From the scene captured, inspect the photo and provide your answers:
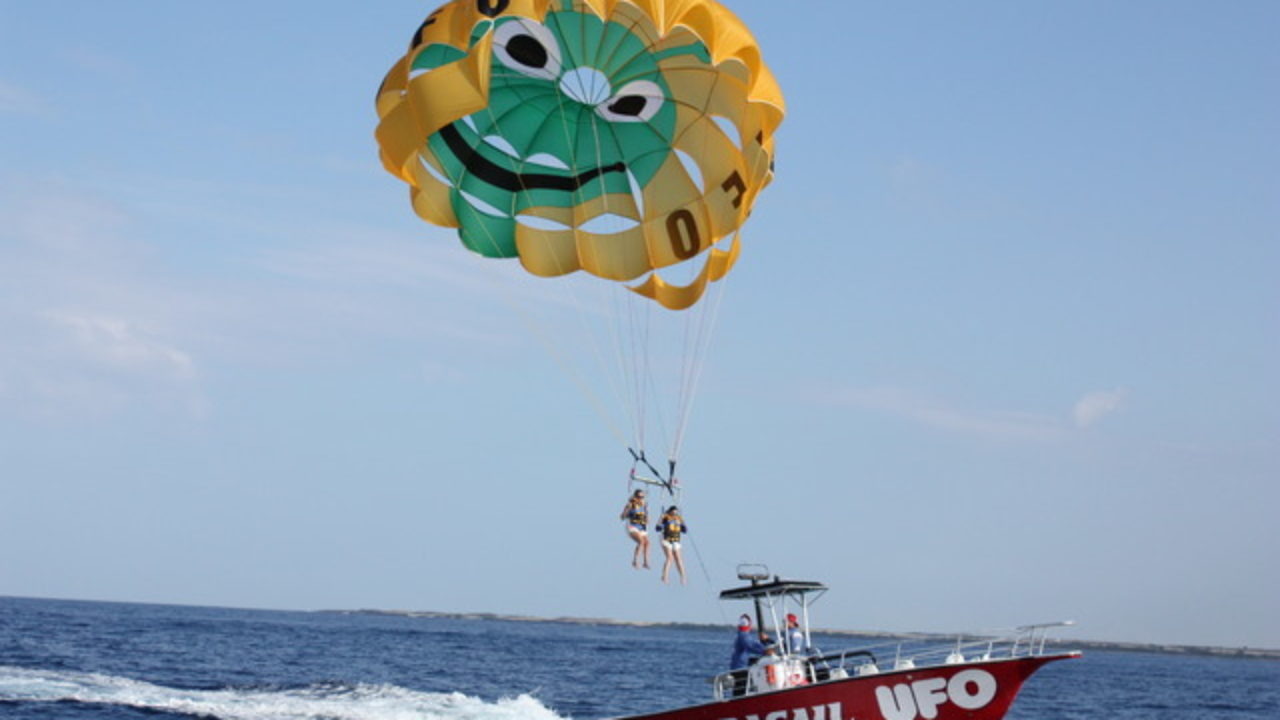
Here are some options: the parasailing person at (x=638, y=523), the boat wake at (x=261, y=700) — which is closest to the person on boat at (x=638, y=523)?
the parasailing person at (x=638, y=523)

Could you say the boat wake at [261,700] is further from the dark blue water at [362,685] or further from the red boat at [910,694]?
the red boat at [910,694]

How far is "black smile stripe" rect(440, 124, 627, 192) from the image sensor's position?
57.8 ft

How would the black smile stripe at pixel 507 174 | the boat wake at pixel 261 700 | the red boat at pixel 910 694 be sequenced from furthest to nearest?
the boat wake at pixel 261 700, the black smile stripe at pixel 507 174, the red boat at pixel 910 694

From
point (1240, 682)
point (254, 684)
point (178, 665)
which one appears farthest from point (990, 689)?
point (1240, 682)

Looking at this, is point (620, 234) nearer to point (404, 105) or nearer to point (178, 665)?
point (404, 105)

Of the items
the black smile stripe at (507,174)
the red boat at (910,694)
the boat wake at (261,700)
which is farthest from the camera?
the boat wake at (261,700)

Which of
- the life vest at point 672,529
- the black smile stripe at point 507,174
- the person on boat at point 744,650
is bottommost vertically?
the person on boat at point 744,650

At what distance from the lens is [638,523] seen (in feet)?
54.1

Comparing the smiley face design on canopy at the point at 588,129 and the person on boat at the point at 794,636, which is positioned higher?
the smiley face design on canopy at the point at 588,129

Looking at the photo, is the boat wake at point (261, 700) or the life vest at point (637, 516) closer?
the life vest at point (637, 516)

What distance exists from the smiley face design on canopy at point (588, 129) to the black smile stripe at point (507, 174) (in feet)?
0.07

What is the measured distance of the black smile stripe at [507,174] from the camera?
57.8ft

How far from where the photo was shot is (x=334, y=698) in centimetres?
2839

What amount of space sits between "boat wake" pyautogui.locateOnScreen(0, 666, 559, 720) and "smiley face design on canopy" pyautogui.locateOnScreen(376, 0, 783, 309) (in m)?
11.5
